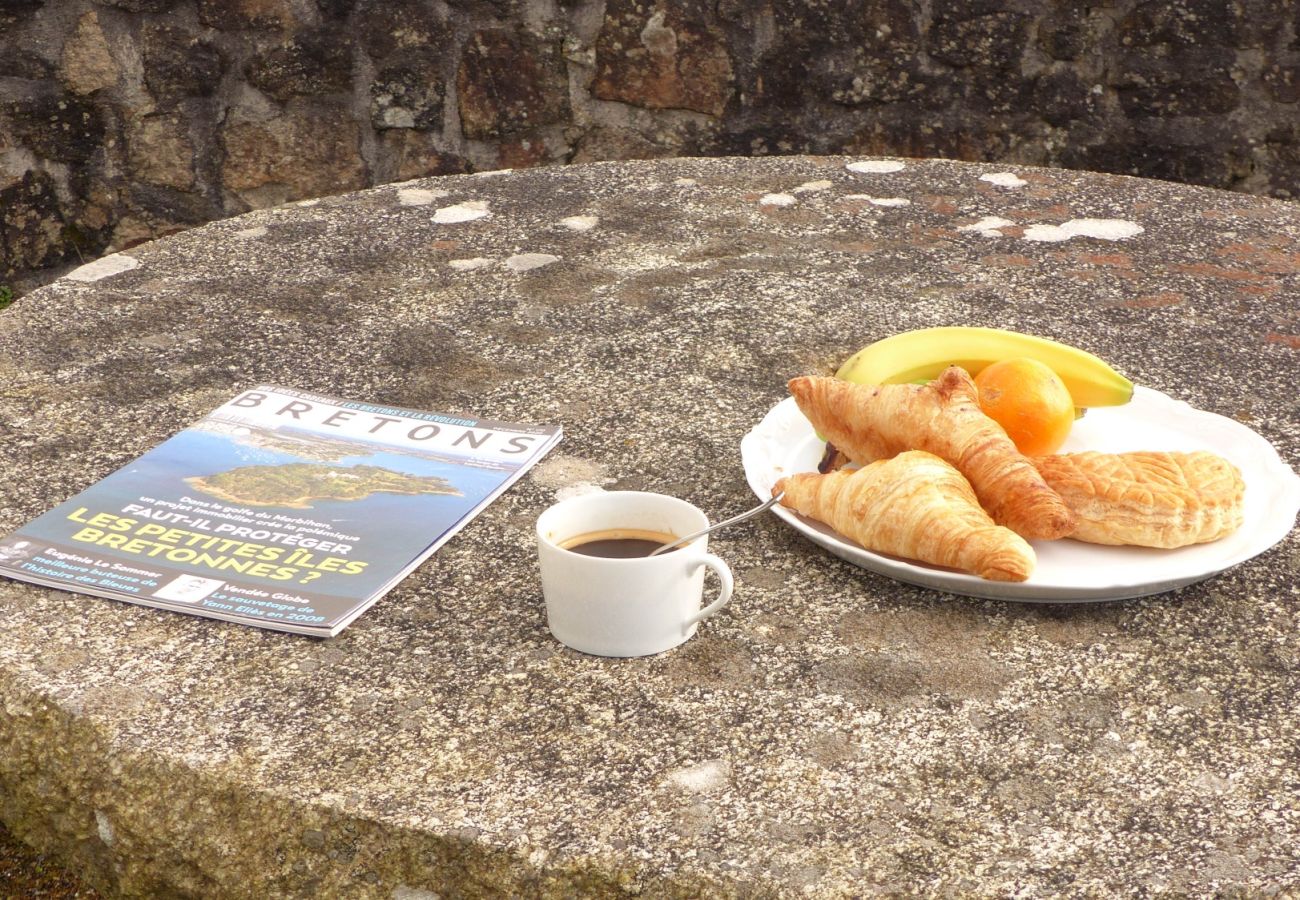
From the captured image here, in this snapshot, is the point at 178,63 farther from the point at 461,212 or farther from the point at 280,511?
the point at 280,511

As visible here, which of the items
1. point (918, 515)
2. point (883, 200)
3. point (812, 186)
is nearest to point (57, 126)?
point (812, 186)

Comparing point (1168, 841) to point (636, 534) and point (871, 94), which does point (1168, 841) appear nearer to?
point (636, 534)

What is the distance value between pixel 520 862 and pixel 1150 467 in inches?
23.1

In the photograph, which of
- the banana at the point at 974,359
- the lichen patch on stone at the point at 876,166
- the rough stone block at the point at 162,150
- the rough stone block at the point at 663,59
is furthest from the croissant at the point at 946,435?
the rough stone block at the point at 162,150

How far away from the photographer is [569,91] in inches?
104

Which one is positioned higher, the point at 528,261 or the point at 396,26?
the point at 396,26

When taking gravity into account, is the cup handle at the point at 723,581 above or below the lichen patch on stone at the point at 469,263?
below

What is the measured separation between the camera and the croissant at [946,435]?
98 centimetres

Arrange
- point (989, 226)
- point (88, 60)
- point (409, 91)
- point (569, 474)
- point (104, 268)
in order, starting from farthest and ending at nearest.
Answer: point (409, 91) → point (88, 60) → point (989, 226) → point (104, 268) → point (569, 474)

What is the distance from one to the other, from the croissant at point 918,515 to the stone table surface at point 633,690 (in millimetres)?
45

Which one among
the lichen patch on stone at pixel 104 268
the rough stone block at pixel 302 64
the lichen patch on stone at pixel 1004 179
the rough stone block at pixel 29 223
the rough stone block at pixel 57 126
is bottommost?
the rough stone block at pixel 29 223

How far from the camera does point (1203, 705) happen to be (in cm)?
87

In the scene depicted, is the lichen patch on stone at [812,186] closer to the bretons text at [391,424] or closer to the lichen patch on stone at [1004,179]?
the lichen patch on stone at [1004,179]

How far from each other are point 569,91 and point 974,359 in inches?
63.8
